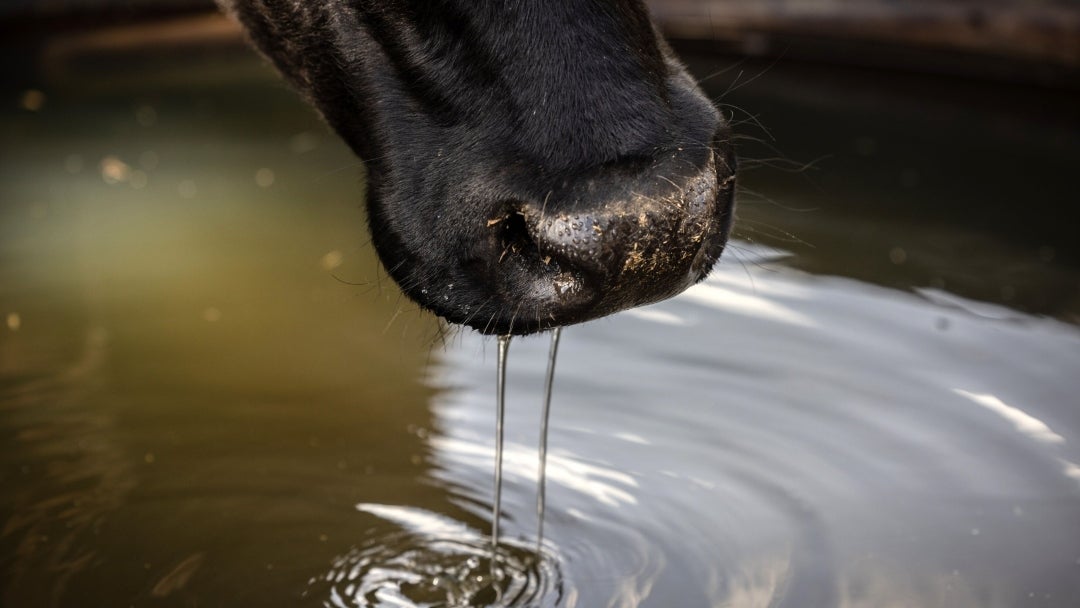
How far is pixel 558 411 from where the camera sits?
3.08 m

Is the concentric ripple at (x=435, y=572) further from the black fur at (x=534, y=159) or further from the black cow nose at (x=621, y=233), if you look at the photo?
the black cow nose at (x=621, y=233)

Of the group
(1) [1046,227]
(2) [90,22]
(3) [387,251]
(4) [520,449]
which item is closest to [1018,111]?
(1) [1046,227]

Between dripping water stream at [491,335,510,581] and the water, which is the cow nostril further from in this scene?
the water

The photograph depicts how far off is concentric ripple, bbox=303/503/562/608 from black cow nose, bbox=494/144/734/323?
68cm

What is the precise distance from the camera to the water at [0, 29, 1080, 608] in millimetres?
2465

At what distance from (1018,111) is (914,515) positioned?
3165 millimetres

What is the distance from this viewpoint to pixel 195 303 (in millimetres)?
3791

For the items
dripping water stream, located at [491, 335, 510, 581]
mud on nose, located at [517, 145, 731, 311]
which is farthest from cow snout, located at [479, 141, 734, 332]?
dripping water stream, located at [491, 335, 510, 581]

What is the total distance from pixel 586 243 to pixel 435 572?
0.90 meters

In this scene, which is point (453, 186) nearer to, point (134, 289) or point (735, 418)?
point (735, 418)

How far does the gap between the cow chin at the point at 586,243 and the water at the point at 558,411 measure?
2.06 ft

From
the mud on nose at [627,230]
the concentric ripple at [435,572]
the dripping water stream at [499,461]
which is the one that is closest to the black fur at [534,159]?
the mud on nose at [627,230]

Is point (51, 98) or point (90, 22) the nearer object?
point (51, 98)

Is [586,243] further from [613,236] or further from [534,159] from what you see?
[534,159]
